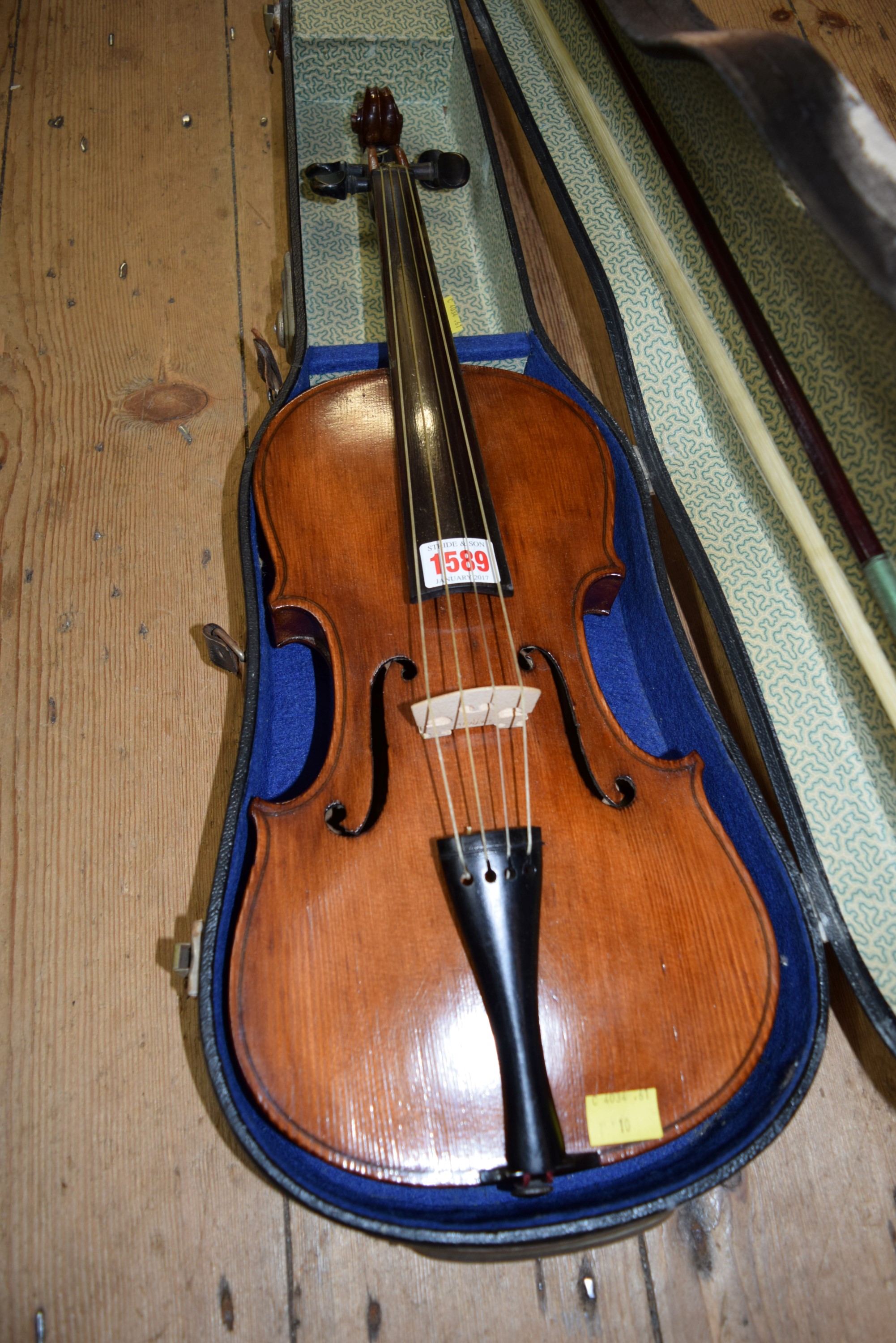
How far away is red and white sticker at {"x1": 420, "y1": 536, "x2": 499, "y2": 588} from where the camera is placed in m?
1.07

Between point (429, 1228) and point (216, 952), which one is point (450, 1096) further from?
point (216, 952)

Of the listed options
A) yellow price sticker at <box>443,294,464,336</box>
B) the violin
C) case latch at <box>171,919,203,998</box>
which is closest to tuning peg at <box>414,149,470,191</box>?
yellow price sticker at <box>443,294,464,336</box>

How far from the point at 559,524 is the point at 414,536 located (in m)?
0.23

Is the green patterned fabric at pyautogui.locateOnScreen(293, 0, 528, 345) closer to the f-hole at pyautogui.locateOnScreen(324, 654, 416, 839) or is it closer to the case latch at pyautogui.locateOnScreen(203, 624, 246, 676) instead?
the case latch at pyautogui.locateOnScreen(203, 624, 246, 676)

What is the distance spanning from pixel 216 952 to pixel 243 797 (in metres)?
0.19

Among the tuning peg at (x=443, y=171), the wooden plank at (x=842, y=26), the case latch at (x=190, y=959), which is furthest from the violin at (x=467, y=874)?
the wooden plank at (x=842, y=26)

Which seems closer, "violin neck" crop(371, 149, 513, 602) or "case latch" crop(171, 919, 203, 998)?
"case latch" crop(171, 919, 203, 998)

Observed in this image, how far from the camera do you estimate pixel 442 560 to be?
1.08 meters

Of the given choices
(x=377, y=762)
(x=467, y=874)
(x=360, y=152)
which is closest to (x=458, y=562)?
(x=377, y=762)

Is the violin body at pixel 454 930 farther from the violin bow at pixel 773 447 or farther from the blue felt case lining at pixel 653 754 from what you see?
the violin bow at pixel 773 447

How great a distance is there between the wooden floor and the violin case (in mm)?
177

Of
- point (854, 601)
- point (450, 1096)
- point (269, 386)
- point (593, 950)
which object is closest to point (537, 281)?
point (269, 386)

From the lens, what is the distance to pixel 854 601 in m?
1.01

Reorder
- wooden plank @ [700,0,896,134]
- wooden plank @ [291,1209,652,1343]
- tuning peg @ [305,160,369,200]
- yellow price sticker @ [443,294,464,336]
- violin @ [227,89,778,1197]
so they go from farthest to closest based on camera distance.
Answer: wooden plank @ [700,0,896,134] → yellow price sticker @ [443,294,464,336] → tuning peg @ [305,160,369,200] → wooden plank @ [291,1209,652,1343] → violin @ [227,89,778,1197]
